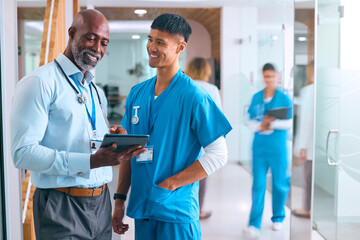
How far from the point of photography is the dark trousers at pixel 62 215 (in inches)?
65.6

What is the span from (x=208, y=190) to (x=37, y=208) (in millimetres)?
2064

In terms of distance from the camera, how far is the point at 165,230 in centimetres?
185

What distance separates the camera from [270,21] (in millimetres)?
3680

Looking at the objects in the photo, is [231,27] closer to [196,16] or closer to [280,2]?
[196,16]

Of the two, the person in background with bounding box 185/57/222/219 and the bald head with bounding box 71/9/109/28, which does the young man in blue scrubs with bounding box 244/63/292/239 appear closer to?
the person in background with bounding box 185/57/222/219

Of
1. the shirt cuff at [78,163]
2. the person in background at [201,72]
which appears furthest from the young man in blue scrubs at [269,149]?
the shirt cuff at [78,163]

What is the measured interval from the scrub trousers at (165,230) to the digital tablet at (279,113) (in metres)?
1.88

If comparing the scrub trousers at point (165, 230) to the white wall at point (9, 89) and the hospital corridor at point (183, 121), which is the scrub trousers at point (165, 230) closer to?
the hospital corridor at point (183, 121)

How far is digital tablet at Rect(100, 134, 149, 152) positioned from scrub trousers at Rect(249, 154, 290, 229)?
7.58ft

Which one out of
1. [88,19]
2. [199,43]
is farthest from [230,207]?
[88,19]

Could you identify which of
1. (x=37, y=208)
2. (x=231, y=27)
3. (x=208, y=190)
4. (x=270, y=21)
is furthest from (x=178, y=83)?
(x=270, y=21)

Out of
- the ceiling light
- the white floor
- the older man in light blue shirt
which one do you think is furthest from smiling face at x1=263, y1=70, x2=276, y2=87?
the older man in light blue shirt

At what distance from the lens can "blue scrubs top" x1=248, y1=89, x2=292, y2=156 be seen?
3568 millimetres

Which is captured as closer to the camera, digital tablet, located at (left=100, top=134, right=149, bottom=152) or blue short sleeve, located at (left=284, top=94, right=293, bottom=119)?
digital tablet, located at (left=100, top=134, right=149, bottom=152)
